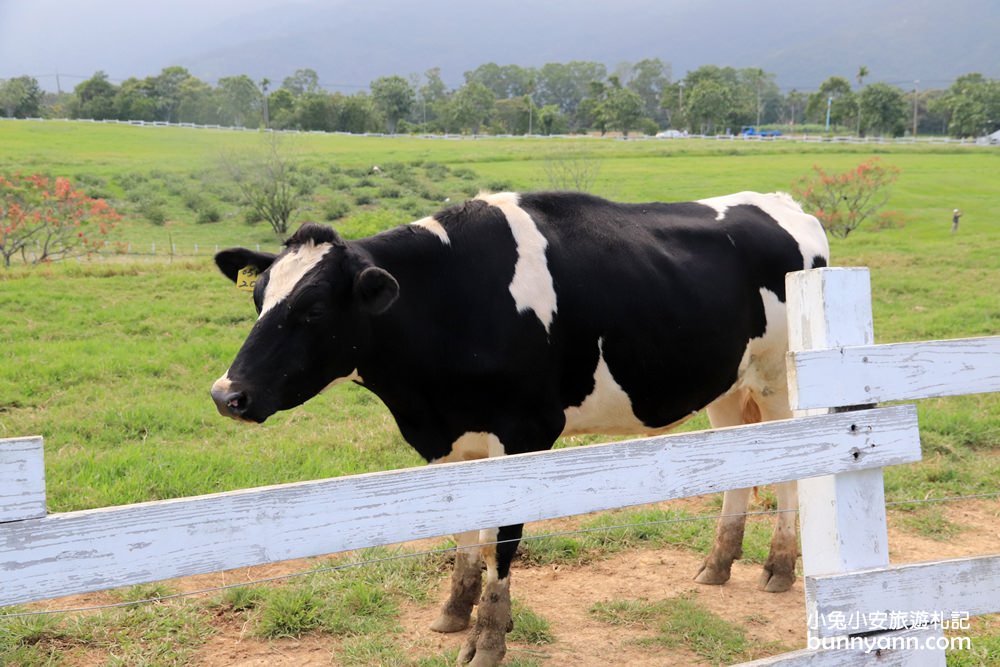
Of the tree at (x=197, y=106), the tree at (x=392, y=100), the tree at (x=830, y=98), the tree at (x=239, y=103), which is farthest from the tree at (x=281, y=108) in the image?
the tree at (x=830, y=98)

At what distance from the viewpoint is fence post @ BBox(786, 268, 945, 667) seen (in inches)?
120

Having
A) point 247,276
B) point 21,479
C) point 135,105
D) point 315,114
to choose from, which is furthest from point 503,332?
point 135,105

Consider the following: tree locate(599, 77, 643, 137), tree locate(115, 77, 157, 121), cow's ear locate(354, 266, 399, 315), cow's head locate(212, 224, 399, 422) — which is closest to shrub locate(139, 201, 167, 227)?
cow's head locate(212, 224, 399, 422)

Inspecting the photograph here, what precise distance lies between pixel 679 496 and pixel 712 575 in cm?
285

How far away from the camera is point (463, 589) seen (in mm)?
4828

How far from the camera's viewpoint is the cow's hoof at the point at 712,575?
215 inches

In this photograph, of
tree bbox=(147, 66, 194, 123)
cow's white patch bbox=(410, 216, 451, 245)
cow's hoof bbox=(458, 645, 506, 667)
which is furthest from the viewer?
tree bbox=(147, 66, 194, 123)

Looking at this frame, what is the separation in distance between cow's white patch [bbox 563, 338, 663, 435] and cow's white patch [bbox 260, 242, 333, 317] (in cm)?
153

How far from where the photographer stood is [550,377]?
182 inches

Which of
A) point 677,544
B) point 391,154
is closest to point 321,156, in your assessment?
point 391,154

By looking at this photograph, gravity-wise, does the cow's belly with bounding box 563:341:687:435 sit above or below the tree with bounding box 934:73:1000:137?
below

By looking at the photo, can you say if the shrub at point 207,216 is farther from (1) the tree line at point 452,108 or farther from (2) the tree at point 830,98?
(2) the tree at point 830,98

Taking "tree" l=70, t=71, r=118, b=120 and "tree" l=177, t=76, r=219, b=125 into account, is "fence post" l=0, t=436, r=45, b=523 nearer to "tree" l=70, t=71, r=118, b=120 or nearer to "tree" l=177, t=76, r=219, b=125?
"tree" l=177, t=76, r=219, b=125

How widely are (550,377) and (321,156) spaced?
57.4 meters
